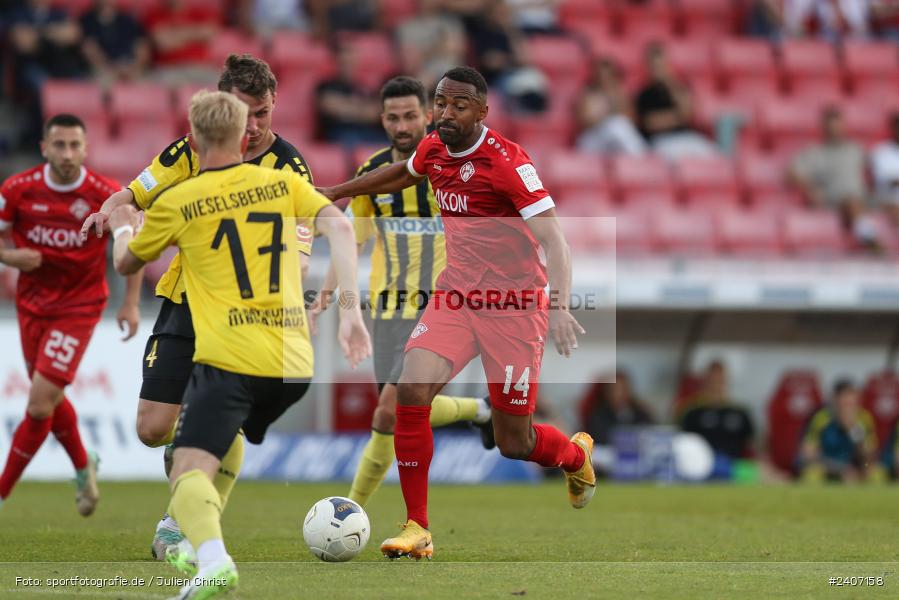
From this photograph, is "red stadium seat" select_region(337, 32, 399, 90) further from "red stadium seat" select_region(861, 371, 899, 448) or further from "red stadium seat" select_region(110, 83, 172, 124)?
"red stadium seat" select_region(861, 371, 899, 448)

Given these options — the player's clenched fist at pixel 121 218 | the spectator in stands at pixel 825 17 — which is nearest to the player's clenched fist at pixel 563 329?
the player's clenched fist at pixel 121 218

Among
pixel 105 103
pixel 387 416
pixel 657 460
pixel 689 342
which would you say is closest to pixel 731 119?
pixel 689 342

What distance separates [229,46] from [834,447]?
9209 mm

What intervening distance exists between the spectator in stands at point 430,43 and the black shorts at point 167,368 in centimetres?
1028

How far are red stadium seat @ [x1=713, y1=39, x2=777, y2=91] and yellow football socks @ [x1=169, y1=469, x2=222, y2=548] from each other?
1623cm

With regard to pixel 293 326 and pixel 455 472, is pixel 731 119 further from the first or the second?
pixel 293 326

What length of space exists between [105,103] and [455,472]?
6388 millimetres

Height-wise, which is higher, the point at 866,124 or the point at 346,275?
the point at 866,124

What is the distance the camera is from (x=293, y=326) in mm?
6066

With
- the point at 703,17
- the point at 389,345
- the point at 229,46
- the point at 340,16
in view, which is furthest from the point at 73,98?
the point at 703,17

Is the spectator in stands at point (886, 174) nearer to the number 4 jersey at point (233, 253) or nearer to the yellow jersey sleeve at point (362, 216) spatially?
the yellow jersey sleeve at point (362, 216)

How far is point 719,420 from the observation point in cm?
1642

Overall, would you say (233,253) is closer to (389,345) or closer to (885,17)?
(389,345)

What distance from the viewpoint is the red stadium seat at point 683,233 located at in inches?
684
